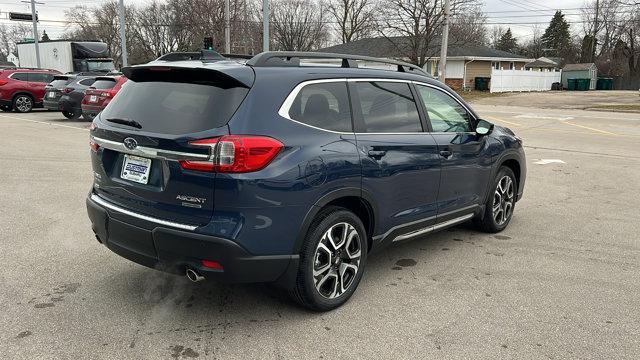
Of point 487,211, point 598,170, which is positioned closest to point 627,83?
point 598,170

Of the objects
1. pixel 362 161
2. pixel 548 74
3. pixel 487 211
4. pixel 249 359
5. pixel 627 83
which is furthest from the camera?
pixel 627 83

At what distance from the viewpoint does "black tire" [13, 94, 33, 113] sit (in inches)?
832

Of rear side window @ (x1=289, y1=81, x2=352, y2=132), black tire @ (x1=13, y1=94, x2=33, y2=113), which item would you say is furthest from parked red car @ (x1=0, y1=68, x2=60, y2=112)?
rear side window @ (x1=289, y1=81, x2=352, y2=132)

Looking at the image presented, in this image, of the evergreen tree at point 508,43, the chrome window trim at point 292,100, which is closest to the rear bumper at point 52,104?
the chrome window trim at point 292,100

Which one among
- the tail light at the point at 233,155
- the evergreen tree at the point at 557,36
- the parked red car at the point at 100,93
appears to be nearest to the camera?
the tail light at the point at 233,155

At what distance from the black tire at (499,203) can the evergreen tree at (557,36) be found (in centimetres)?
8888

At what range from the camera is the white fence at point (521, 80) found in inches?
1761

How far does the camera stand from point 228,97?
3.27 metres

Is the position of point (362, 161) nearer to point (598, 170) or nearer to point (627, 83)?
point (598, 170)

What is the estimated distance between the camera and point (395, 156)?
404cm

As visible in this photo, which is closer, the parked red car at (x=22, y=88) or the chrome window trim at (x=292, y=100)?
the chrome window trim at (x=292, y=100)

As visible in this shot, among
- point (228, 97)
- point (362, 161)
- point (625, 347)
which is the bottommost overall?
point (625, 347)

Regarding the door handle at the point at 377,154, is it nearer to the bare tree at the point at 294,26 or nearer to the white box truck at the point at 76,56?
the white box truck at the point at 76,56

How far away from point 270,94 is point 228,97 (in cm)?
27
